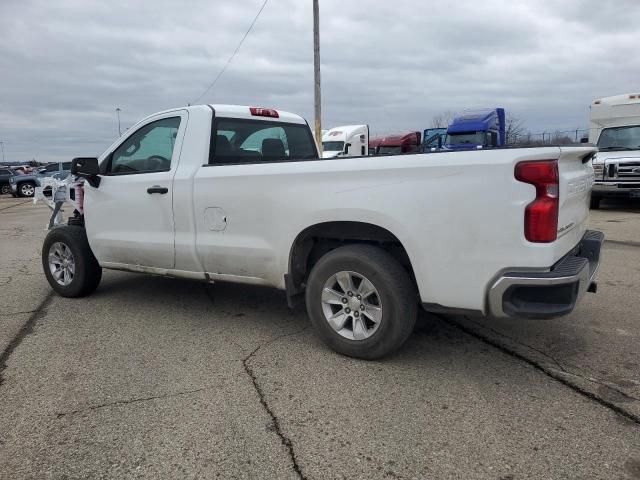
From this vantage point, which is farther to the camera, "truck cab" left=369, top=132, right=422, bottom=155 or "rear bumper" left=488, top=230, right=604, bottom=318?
"truck cab" left=369, top=132, right=422, bottom=155

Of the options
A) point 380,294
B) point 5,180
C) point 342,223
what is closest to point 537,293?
point 380,294

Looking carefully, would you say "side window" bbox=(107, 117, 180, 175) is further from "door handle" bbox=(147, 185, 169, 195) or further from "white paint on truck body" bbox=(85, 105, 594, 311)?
"door handle" bbox=(147, 185, 169, 195)

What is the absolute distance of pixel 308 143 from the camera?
5766 mm

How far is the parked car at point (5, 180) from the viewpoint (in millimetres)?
30000

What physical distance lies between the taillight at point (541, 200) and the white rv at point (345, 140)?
21777 millimetres

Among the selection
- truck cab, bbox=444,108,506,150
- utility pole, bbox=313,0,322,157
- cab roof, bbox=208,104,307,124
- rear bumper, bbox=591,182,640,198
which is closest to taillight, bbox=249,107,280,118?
cab roof, bbox=208,104,307,124

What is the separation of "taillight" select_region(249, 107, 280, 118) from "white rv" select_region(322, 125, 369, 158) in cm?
1930

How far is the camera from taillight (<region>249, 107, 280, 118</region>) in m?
5.20

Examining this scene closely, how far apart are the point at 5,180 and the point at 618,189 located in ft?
101

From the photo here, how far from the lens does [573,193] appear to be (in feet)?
11.2

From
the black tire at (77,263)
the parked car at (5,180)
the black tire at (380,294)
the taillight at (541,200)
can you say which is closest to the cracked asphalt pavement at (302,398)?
the black tire at (380,294)

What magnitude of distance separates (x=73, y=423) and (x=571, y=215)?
3.37 m

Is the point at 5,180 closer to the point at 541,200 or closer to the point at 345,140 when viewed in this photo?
the point at 345,140

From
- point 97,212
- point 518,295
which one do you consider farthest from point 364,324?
point 97,212
